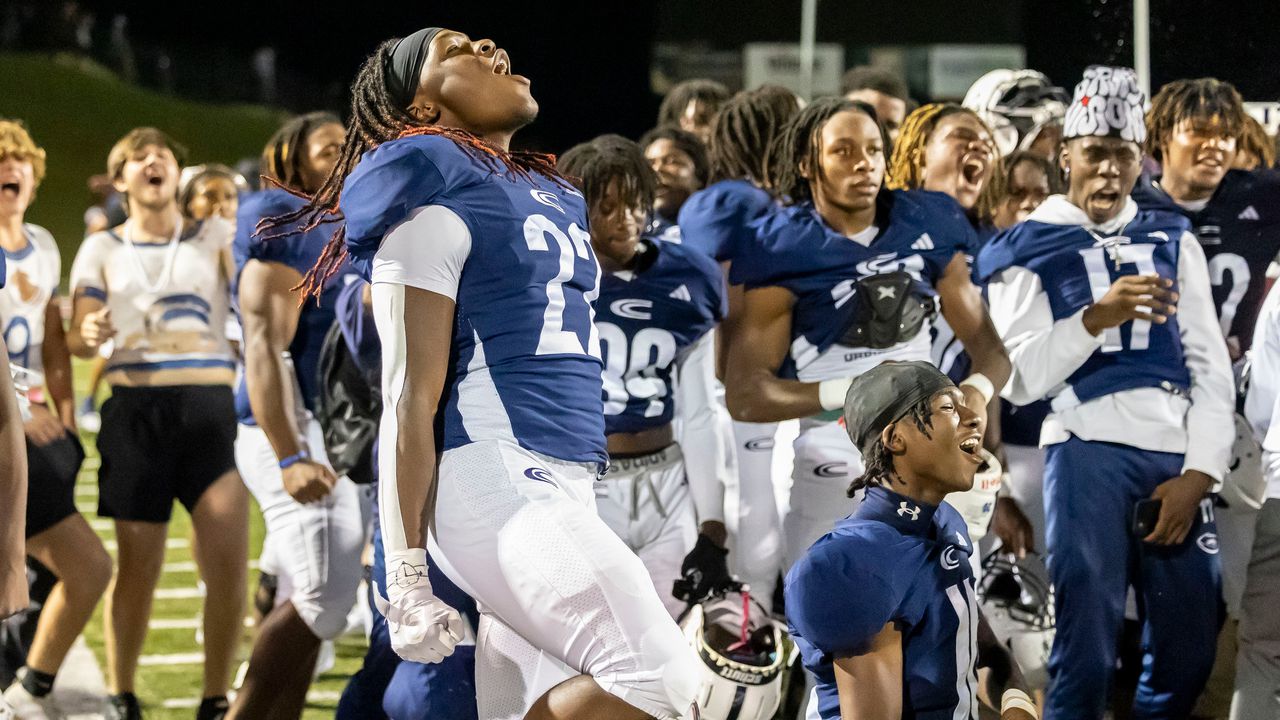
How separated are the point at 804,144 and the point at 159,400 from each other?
7.62 feet

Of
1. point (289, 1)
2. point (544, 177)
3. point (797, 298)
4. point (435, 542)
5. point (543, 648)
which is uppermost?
point (289, 1)

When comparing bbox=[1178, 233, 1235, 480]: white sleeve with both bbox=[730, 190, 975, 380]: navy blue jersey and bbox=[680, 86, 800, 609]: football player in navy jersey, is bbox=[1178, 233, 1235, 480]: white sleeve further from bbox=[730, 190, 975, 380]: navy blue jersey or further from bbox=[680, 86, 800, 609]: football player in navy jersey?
bbox=[680, 86, 800, 609]: football player in navy jersey

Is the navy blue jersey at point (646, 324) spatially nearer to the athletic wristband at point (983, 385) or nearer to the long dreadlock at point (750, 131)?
the athletic wristband at point (983, 385)

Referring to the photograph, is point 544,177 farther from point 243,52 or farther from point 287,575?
point 243,52

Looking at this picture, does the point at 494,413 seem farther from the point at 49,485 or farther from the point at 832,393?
the point at 49,485

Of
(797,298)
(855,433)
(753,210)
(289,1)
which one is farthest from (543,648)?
(289,1)

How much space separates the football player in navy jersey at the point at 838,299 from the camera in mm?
3861

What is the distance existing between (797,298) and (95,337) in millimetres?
2413

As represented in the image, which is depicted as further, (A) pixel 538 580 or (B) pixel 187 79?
(B) pixel 187 79

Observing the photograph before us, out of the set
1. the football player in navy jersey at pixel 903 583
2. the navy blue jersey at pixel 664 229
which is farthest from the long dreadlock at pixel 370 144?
the navy blue jersey at pixel 664 229

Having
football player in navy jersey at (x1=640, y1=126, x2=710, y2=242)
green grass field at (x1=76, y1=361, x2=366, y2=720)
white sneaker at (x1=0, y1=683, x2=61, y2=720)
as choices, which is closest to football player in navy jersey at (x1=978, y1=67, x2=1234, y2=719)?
football player in navy jersey at (x1=640, y1=126, x2=710, y2=242)

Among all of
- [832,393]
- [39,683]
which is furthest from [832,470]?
[39,683]

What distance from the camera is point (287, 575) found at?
4137 millimetres

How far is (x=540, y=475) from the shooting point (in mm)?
2635
